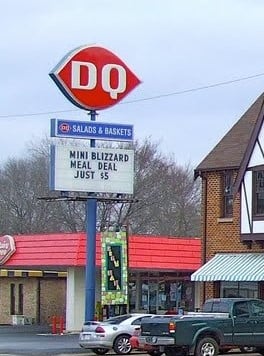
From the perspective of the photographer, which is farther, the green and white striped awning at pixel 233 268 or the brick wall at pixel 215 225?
the brick wall at pixel 215 225

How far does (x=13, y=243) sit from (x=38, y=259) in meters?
2.55

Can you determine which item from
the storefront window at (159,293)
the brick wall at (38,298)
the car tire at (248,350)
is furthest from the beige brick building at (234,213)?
the brick wall at (38,298)

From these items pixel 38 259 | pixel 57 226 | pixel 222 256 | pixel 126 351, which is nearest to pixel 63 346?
pixel 126 351

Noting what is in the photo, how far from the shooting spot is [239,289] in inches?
1474

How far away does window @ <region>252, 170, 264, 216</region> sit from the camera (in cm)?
3556

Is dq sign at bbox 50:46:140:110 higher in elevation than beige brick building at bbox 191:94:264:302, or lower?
higher

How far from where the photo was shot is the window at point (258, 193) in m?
35.6

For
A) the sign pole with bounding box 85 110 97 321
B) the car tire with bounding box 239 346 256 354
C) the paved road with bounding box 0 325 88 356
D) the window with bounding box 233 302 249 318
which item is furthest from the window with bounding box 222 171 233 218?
the window with bounding box 233 302 249 318

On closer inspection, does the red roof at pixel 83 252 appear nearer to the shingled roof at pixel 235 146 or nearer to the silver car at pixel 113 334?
the shingled roof at pixel 235 146

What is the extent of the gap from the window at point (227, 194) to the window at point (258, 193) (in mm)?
2340

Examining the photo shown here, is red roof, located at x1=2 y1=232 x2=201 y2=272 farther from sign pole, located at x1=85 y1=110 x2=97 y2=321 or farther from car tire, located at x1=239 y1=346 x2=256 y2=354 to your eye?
car tire, located at x1=239 y1=346 x2=256 y2=354

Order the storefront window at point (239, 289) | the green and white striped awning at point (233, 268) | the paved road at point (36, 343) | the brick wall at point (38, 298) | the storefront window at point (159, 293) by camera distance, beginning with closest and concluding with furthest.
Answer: the paved road at point (36, 343), the green and white striped awning at point (233, 268), the storefront window at point (239, 289), the storefront window at point (159, 293), the brick wall at point (38, 298)

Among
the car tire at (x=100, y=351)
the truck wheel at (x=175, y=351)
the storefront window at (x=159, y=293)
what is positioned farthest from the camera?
the storefront window at (x=159, y=293)

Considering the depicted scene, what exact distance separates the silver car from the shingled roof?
352 inches
